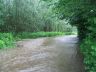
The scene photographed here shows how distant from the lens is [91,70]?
6.96 meters

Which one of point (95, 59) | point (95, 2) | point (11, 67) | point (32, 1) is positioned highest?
point (32, 1)

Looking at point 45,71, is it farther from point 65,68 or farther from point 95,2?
point 95,2

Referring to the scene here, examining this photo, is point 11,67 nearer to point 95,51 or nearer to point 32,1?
point 95,51

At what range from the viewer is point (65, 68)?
10.0 metres

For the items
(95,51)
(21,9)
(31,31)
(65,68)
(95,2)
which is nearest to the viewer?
(95,51)

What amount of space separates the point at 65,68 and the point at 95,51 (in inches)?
129

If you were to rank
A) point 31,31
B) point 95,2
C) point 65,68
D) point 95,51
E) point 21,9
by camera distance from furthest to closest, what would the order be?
1. point 31,31
2. point 21,9
3. point 65,68
4. point 95,2
5. point 95,51

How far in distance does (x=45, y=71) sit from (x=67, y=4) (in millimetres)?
3206

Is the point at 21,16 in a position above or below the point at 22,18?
above

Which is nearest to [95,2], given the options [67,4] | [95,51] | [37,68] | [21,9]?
[67,4]

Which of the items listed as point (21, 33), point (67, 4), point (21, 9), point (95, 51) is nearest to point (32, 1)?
point (21, 9)

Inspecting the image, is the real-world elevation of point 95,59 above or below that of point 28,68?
above

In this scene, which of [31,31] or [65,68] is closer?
[65,68]

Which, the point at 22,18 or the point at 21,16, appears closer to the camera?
the point at 21,16
